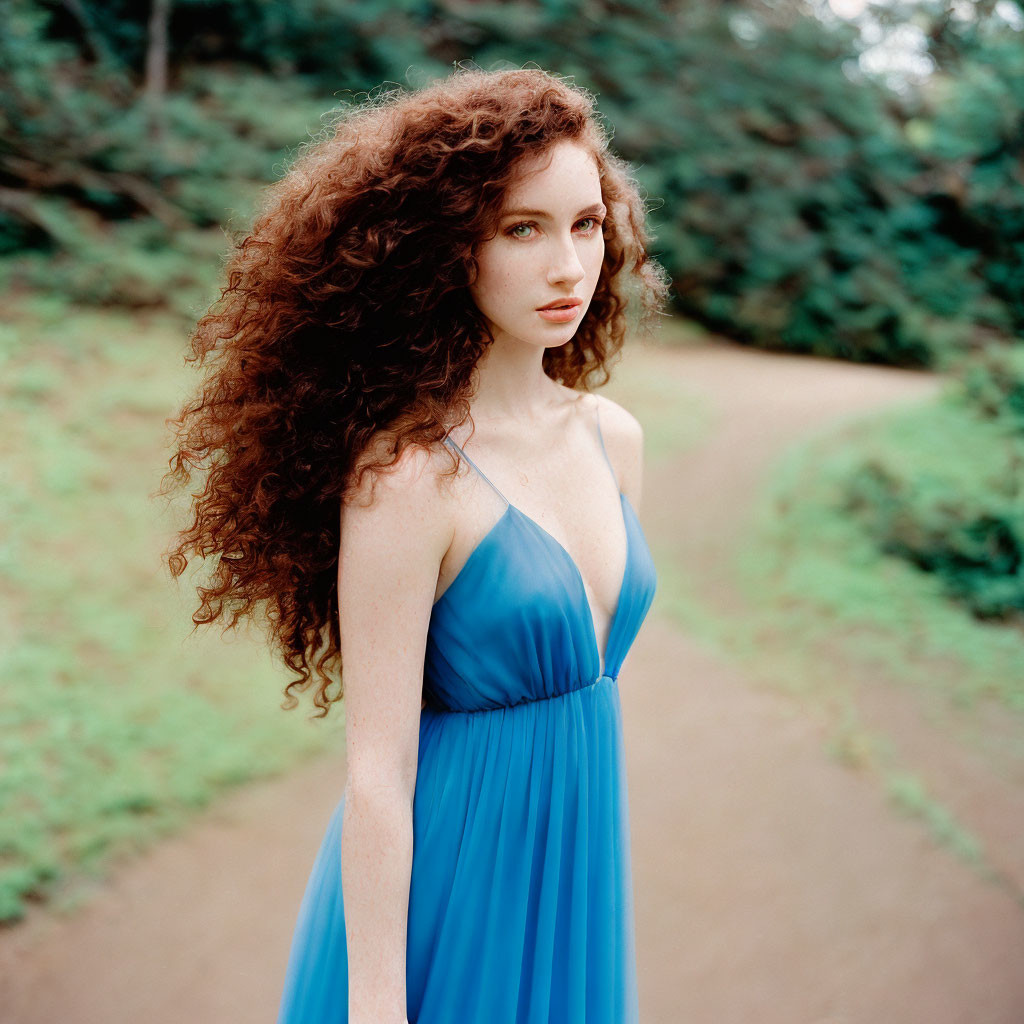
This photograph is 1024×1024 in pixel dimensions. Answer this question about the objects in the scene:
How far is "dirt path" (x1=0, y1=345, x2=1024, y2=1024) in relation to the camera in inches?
117

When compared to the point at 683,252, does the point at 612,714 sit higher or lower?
lower

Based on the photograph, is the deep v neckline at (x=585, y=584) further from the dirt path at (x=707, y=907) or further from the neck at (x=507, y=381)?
the dirt path at (x=707, y=907)

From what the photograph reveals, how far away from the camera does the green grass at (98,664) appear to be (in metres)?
3.46

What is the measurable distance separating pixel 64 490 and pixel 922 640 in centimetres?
436

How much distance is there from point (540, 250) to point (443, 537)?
41 centimetres

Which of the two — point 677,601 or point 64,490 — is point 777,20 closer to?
point 677,601

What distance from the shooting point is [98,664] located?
416cm

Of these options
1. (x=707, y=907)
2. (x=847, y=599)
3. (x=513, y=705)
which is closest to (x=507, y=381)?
(x=513, y=705)

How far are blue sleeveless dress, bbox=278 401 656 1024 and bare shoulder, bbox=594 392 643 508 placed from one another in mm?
237

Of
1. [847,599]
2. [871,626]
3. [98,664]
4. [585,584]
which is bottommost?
[98,664]

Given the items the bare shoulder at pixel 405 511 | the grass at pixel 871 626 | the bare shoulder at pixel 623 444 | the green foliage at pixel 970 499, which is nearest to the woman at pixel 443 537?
the bare shoulder at pixel 405 511

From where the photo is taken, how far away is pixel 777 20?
10.3m

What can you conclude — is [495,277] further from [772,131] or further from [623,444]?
[772,131]

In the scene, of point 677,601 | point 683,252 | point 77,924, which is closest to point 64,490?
point 77,924
